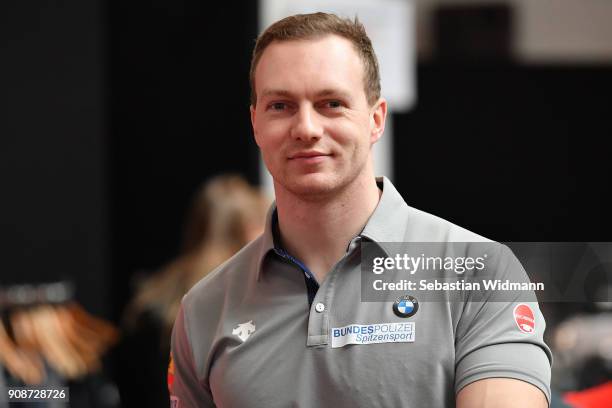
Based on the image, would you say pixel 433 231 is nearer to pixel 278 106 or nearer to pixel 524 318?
pixel 524 318

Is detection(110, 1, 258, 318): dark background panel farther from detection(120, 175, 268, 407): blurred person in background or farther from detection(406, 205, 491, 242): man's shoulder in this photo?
detection(406, 205, 491, 242): man's shoulder

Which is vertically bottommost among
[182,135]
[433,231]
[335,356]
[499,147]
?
[499,147]

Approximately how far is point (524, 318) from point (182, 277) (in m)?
1.78

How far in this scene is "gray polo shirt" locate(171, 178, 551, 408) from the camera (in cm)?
151

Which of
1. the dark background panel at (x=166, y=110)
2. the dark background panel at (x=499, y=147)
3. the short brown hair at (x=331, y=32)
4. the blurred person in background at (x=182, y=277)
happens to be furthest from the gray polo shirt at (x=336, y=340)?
the dark background panel at (x=499, y=147)

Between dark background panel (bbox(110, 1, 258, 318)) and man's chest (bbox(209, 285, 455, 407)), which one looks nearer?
man's chest (bbox(209, 285, 455, 407))

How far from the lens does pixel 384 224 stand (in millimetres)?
1633

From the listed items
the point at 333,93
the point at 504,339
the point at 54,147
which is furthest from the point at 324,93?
the point at 54,147

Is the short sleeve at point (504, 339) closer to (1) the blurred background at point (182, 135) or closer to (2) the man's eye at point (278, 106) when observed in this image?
(2) the man's eye at point (278, 106)

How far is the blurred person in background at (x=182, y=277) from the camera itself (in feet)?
10.3

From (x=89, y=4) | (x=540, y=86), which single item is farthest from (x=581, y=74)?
(x=89, y=4)

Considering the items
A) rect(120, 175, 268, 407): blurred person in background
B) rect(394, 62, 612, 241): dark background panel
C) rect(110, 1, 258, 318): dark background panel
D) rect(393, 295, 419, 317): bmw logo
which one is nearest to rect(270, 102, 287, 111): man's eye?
rect(393, 295, 419, 317): bmw logo

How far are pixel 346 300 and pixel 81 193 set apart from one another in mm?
2694

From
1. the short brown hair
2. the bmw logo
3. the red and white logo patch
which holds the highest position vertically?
the short brown hair
